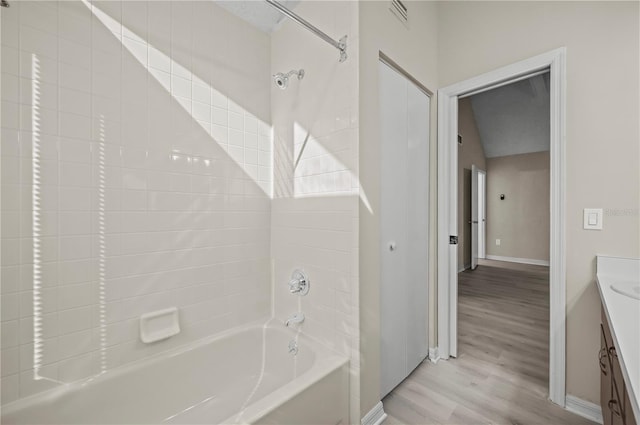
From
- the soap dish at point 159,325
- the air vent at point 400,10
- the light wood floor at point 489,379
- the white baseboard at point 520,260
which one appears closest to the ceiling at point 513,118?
the white baseboard at point 520,260

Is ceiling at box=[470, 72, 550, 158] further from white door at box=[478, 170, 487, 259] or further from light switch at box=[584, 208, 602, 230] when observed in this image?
light switch at box=[584, 208, 602, 230]

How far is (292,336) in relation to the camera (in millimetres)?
1745

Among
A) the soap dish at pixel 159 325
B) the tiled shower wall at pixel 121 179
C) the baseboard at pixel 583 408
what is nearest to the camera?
the tiled shower wall at pixel 121 179

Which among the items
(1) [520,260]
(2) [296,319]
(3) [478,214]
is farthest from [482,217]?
(2) [296,319]

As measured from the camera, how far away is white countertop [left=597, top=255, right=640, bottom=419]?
64 cm

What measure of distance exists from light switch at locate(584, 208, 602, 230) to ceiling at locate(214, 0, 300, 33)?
7.03 ft

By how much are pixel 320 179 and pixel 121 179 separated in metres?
1.03

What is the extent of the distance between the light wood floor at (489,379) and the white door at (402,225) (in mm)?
155

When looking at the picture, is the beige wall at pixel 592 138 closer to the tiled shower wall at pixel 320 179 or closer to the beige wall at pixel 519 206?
the tiled shower wall at pixel 320 179

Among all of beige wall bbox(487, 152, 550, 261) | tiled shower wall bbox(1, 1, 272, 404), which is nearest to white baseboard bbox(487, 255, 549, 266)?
beige wall bbox(487, 152, 550, 261)

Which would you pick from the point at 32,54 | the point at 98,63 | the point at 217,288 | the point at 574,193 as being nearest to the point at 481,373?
the point at 574,193

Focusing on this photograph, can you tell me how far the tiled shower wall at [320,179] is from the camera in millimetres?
1479

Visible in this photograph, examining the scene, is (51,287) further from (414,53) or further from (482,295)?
(482,295)

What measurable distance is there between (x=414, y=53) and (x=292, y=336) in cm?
207
